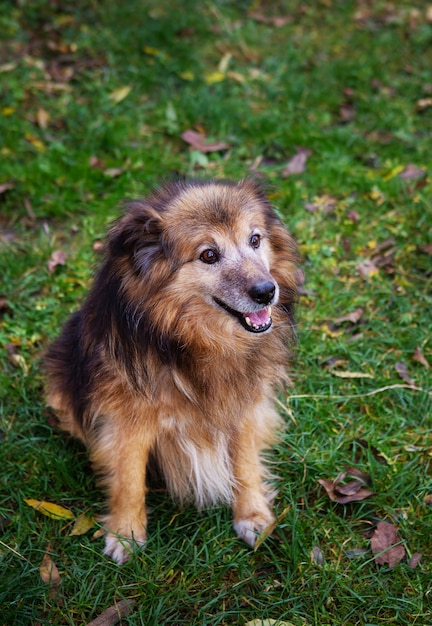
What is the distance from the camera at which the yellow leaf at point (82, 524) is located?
3.12m

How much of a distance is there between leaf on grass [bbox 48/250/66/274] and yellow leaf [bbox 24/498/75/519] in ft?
5.48

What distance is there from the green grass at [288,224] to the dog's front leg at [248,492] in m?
0.08

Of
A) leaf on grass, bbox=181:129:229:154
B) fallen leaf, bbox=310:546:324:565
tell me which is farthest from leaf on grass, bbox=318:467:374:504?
leaf on grass, bbox=181:129:229:154

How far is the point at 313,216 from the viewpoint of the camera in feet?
15.7

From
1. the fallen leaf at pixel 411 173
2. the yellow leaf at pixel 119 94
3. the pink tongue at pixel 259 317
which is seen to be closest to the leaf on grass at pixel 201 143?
the yellow leaf at pixel 119 94

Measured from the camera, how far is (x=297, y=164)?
5.27 metres

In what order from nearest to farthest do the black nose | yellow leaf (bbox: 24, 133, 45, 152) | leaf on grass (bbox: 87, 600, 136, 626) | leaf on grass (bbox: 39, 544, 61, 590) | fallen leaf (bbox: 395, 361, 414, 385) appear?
1. the black nose
2. leaf on grass (bbox: 87, 600, 136, 626)
3. leaf on grass (bbox: 39, 544, 61, 590)
4. fallen leaf (bbox: 395, 361, 414, 385)
5. yellow leaf (bbox: 24, 133, 45, 152)

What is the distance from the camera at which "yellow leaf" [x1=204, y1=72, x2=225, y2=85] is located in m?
6.02

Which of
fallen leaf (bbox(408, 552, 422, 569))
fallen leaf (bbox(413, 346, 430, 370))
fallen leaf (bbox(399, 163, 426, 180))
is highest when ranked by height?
fallen leaf (bbox(399, 163, 426, 180))

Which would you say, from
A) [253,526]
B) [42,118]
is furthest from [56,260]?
[253,526]

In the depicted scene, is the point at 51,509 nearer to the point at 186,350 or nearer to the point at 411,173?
the point at 186,350

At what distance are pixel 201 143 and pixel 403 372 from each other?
2.61m

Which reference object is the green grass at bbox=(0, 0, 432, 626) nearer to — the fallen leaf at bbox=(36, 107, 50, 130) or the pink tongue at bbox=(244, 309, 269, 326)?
the fallen leaf at bbox=(36, 107, 50, 130)

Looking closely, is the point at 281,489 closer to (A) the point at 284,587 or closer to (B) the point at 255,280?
(A) the point at 284,587
